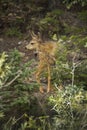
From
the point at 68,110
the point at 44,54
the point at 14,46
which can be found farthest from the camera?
the point at 14,46

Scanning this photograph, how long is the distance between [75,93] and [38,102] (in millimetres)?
547

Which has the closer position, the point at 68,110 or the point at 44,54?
the point at 68,110

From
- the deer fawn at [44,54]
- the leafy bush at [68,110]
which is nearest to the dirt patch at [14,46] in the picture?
the deer fawn at [44,54]

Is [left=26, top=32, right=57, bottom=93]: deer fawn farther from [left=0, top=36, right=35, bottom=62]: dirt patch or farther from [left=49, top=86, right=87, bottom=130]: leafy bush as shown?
[left=0, top=36, right=35, bottom=62]: dirt patch

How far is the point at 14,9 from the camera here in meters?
10.2

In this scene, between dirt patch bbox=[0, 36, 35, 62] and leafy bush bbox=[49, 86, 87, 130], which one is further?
dirt patch bbox=[0, 36, 35, 62]

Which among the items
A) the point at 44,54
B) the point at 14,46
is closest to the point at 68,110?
the point at 44,54

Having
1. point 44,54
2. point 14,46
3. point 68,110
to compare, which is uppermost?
point 44,54

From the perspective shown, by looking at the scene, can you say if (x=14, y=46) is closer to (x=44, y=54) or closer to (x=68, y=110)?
(x=44, y=54)

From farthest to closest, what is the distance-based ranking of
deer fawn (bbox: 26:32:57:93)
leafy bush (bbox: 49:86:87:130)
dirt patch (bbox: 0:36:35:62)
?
dirt patch (bbox: 0:36:35:62)
deer fawn (bbox: 26:32:57:93)
leafy bush (bbox: 49:86:87:130)

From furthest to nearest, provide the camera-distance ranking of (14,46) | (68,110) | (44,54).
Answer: (14,46) → (44,54) → (68,110)

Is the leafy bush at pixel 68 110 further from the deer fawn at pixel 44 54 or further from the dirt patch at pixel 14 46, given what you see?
the dirt patch at pixel 14 46

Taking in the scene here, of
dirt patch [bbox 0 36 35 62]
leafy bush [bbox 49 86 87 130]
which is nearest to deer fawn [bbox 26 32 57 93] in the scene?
leafy bush [bbox 49 86 87 130]

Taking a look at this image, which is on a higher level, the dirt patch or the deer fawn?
the deer fawn
